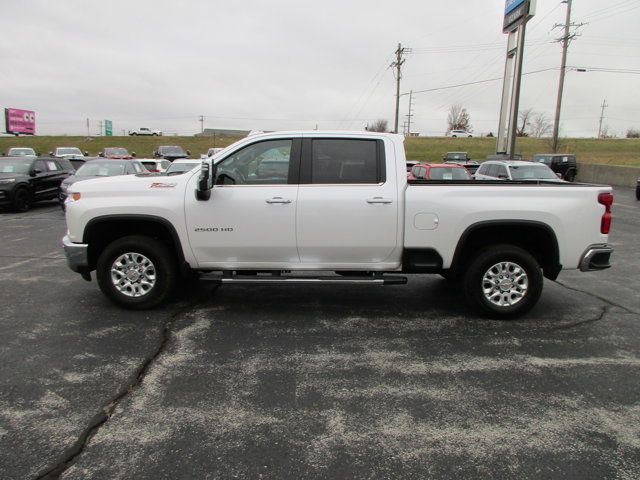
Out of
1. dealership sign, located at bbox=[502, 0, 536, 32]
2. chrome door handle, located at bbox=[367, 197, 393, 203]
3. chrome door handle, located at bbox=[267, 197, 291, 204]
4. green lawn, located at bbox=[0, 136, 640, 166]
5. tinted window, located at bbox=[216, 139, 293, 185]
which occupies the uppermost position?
dealership sign, located at bbox=[502, 0, 536, 32]

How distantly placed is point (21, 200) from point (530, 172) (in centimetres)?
1628

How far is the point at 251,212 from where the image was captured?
16.7 ft

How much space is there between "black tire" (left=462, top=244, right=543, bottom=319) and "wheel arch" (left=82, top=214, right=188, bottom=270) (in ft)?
10.3

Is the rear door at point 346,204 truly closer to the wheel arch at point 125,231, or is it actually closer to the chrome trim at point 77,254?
the wheel arch at point 125,231

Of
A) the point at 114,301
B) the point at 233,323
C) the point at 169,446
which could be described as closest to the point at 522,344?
the point at 233,323

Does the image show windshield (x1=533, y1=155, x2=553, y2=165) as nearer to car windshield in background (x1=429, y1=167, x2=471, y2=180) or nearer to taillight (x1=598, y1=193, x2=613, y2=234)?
car windshield in background (x1=429, y1=167, x2=471, y2=180)

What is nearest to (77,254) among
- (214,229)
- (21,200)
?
(214,229)

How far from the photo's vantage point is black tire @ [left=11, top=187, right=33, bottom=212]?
568 inches

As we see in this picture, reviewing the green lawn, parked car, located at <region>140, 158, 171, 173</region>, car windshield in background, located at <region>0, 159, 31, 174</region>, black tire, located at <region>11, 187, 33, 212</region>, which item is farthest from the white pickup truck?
the green lawn

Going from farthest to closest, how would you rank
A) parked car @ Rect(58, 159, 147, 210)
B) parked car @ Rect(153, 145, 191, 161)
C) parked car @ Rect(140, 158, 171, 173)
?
parked car @ Rect(153, 145, 191, 161), parked car @ Rect(140, 158, 171, 173), parked car @ Rect(58, 159, 147, 210)

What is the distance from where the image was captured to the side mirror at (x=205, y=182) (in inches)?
194

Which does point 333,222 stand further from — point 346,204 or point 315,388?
point 315,388

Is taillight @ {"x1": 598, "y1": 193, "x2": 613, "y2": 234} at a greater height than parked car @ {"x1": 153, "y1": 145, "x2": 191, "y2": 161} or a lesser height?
lesser

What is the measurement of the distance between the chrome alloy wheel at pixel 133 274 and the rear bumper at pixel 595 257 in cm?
465
